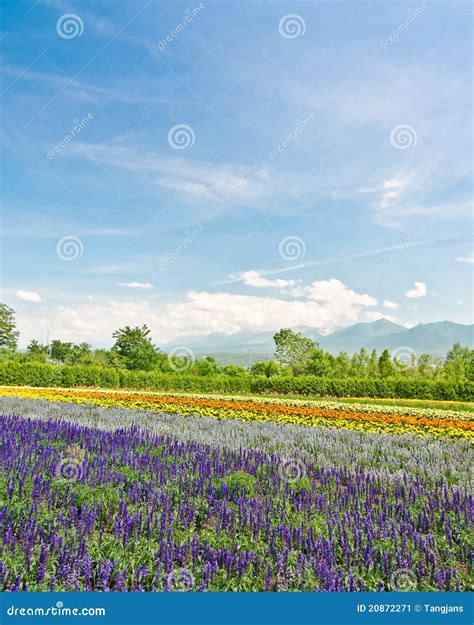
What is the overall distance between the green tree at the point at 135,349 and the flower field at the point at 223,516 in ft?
137

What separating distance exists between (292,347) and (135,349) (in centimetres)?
1879

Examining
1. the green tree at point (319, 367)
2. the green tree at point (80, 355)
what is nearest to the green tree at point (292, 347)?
the green tree at point (319, 367)

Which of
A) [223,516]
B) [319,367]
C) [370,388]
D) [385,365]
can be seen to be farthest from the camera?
[385,365]

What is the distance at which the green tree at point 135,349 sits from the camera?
1932 inches

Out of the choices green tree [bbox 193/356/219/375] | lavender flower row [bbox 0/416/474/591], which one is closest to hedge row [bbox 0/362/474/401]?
green tree [bbox 193/356/219/375]

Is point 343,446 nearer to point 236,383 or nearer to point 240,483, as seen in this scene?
point 240,483

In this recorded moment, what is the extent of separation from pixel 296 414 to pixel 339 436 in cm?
602

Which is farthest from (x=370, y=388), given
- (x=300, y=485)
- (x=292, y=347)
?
(x=300, y=485)

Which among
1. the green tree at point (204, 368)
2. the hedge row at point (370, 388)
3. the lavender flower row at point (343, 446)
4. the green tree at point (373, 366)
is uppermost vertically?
the green tree at point (373, 366)

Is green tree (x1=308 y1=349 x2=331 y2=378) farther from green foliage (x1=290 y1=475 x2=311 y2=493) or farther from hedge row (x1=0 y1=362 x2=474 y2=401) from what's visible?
green foliage (x1=290 y1=475 x2=311 y2=493)

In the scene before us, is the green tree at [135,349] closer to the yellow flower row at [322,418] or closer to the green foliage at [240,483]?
the yellow flower row at [322,418]

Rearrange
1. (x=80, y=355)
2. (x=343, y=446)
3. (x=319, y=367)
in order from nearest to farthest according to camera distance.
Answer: (x=343, y=446), (x=319, y=367), (x=80, y=355)

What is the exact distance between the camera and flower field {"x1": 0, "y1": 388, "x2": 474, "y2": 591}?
331 cm

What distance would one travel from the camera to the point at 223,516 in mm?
4246
